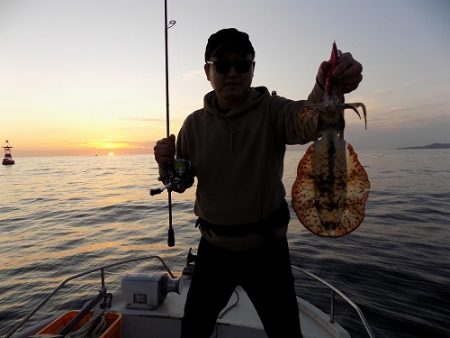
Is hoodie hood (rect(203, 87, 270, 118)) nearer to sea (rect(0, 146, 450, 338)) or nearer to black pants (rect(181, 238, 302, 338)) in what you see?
black pants (rect(181, 238, 302, 338))

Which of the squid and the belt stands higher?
the squid

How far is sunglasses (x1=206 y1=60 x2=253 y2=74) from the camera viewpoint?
9.59 feet

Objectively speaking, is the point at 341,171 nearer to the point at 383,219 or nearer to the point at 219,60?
the point at 219,60

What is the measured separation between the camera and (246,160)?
9.37 feet

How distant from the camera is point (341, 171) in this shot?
7.48 ft

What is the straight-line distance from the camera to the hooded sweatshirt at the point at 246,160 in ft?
9.31

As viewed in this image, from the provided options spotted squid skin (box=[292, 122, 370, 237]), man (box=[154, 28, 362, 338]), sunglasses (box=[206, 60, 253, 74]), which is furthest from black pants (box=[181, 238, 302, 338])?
sunglasses (box=[206, 60, 253, 74])

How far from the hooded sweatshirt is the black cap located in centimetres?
40

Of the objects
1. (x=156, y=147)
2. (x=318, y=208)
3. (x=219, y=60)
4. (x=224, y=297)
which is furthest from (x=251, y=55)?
(x=224, y=297)

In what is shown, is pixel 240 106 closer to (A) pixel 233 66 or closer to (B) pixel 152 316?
(A) pixel 233 66

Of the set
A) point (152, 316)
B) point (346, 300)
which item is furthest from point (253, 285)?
point (152, 316)

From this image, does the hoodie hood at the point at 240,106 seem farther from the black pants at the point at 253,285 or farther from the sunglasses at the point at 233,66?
the black pants at the point at 253,285

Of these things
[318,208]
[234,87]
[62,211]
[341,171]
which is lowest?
[62,211]

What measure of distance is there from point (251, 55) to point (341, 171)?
4.55 ft
